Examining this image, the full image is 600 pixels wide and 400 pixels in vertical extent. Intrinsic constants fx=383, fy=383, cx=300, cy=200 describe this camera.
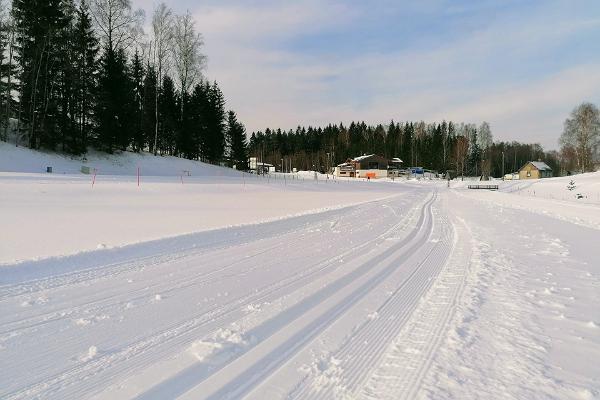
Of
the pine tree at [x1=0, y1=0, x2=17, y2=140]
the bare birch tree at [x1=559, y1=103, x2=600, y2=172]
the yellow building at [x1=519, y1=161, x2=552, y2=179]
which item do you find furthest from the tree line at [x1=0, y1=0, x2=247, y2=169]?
the yellow building at [x1=519, y1=161, x2=552, y2=179]

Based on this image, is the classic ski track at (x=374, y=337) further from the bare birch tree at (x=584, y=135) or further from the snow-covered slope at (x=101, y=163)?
the bare birch tree at (x=584, y=135)

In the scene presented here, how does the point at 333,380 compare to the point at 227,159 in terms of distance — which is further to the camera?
the point at 227,159

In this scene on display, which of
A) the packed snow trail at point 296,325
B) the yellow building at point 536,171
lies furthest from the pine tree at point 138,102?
the yellow building at point 536,171

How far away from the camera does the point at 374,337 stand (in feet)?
12.5

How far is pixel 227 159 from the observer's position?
63188 millimetres

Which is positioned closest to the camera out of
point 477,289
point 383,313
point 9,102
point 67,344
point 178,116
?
point 67,344

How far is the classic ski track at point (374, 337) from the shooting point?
2949 mm

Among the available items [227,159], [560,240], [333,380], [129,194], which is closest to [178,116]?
[227,159]

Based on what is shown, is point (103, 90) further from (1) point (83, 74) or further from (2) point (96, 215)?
(2) point (96, 215)

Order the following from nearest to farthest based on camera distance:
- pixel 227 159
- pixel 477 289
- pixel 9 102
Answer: pixel 477 289 → pixel 9 102 → pixel 227 159

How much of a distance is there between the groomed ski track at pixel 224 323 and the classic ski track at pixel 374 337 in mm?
14

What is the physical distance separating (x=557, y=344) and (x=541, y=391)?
1.00 metres

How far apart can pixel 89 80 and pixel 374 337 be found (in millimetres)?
37562

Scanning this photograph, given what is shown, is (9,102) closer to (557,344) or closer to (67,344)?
(67,344)
